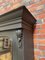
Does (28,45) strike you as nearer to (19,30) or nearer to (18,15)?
(19,30)

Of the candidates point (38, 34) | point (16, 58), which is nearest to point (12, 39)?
point (16, 58)

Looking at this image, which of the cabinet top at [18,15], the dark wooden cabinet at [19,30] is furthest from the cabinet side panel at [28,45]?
the cabinet top at [18,15]

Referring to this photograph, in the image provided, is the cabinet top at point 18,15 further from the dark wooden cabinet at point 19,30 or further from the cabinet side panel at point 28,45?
the cabinet side panel at point 28,45

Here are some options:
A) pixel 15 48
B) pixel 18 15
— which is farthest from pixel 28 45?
pixel 18 15

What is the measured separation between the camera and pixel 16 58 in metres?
1.33

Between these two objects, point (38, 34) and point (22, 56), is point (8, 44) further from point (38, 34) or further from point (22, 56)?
point (38, 34)

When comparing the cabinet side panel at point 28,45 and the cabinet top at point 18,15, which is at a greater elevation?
the cabinet top at point 18,15

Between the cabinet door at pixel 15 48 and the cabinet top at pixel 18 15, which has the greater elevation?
the cabinet top at pixel 18 15

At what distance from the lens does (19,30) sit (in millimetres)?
1334

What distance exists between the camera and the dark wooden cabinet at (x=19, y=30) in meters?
1.30

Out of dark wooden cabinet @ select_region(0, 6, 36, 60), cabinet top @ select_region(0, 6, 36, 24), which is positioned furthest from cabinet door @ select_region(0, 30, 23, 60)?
cabinet top @ select_region(0, 6, 36, 24)

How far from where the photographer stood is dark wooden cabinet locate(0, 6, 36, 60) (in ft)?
4.28

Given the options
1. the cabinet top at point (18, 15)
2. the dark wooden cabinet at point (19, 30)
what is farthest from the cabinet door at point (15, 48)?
the cabinet top at point (18, 15)

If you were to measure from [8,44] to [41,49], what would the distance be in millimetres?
401
